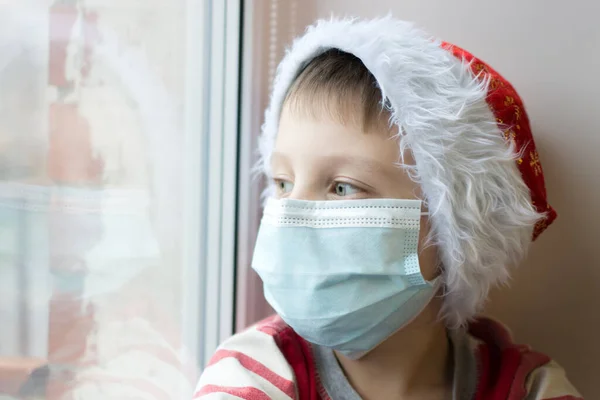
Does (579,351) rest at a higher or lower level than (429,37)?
lower

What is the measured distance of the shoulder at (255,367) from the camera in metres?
0.84

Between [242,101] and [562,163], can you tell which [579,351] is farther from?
[242,101]

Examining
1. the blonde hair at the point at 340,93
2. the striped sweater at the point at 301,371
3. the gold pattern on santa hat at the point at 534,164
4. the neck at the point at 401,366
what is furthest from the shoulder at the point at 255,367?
the gold pattern on santa hat at the point at 534,164

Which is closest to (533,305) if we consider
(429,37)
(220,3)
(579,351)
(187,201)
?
(579,351)

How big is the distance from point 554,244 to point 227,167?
71 centimetres

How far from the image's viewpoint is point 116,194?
0.96m

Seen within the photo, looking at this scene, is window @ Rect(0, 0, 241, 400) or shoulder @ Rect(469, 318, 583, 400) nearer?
window @ Rect(0, 0, 241, 400)

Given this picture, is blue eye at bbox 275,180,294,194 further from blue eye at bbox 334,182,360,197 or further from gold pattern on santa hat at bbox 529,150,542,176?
gold pattern on santa hat at bbox 529,150,542,176

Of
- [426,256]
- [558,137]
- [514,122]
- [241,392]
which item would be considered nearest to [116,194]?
[241,392]

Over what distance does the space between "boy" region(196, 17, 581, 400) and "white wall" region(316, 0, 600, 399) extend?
227 mm

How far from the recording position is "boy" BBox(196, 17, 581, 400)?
0.83 meters

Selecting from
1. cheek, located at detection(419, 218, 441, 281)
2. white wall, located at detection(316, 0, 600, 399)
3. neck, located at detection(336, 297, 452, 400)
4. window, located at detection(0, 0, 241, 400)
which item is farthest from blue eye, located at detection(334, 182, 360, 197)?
white wall, located at detection(316, 0, 600, 399)

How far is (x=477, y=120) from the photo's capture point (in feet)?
2.90

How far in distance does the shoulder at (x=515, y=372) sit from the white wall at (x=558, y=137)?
0.16 metres
